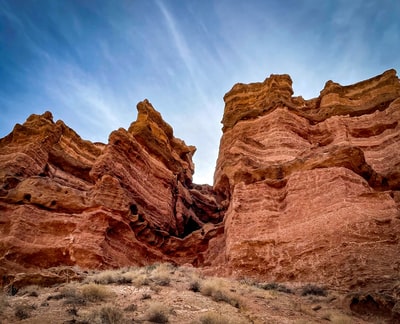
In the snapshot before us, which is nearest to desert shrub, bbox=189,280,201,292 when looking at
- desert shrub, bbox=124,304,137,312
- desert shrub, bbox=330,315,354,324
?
desert shrub, bbox=124,304,137,312

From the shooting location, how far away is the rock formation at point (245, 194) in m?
18.2

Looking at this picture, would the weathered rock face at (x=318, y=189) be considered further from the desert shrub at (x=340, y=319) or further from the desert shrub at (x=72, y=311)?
the desert shrub at (x=72, y=311)

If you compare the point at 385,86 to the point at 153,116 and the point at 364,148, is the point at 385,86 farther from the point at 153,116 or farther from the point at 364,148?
the point at 153,116

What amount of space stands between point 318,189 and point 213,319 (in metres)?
14.0

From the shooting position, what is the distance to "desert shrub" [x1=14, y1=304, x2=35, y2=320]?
27.2 ft

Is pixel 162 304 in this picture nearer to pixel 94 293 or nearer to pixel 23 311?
pixel 94 293

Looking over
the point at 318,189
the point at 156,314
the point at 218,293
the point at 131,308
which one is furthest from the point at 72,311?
the point at 318,189

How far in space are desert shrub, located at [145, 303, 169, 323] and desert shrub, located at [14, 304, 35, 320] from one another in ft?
8.50

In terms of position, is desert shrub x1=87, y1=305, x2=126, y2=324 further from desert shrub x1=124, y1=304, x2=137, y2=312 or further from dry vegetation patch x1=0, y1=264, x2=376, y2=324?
desert shrub x1=124, y1=304, x2=137, y2=312

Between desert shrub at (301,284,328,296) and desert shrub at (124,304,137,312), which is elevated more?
desert shrub at (301,284,328,296)

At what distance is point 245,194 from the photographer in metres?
23.9

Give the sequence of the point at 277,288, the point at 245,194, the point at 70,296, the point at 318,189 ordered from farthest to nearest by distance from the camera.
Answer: the point at 245,194 < the point at 318,189 < the point at 277,288 < the point at 70,296

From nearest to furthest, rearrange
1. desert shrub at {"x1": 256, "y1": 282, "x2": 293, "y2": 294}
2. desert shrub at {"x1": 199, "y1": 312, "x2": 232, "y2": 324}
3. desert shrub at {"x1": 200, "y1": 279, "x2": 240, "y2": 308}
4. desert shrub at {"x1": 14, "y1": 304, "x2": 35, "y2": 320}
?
desert shrub at {"x1": 14, "y1": 304, "x2": 35, "y2": 320}
desert shrub at {"x1": 199, "y1": 312, "x2": 232, "y2": 324}
desert shrub at {"x1": 200, "y1": 279, "x2": 240, "y2": 308}
desert shrub at {"x1": 256, "y1": 282, "x2": 293, "y2": 294}

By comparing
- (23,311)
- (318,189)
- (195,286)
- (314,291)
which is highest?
(318,189)
